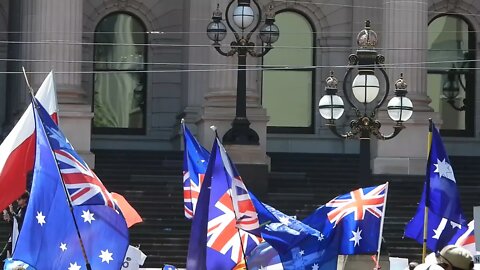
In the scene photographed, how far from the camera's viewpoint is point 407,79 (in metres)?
36.0

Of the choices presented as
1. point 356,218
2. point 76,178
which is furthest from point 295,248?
point 356,218

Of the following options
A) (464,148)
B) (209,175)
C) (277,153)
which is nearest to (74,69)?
(277,153)

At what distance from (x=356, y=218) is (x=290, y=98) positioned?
19835 mm

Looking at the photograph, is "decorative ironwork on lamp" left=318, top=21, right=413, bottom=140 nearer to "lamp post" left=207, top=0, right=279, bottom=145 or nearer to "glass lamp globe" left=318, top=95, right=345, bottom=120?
"glass lamp globe" left=318, top=95, right=345, bottom=120

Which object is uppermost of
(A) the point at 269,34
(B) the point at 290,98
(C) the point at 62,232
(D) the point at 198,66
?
(A) the point at 269,34

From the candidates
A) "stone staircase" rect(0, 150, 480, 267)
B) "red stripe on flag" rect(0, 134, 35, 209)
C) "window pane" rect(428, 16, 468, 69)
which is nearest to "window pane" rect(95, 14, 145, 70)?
"stone staircase" rect(0, 150, 480, 267)

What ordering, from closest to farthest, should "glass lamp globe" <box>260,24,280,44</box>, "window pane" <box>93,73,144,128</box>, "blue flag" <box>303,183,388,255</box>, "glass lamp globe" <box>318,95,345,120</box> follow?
1. "blue flag" <box>303,183,388,255</box>
2. "glass lamp globe" <box>318,95,345,120</box>
3. "glass lamp globe" <box>260,24,280,44</box>
4. "window pane" <box>93,73,144,128</box>

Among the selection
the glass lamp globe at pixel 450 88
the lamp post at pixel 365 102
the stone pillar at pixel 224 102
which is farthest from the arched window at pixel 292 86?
the lamp post at pixel 365 102

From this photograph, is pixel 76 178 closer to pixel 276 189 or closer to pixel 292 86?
pixel 276 189

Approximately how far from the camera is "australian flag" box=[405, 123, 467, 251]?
20.5 metres

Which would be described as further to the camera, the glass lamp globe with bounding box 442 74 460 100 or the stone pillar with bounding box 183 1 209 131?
the glass lamp globe with bounding box 442 74 460 100

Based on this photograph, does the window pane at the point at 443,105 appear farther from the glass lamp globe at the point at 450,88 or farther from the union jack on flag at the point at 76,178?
the union jack on flag at the point at 76,178

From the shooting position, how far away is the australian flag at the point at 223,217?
17.1m

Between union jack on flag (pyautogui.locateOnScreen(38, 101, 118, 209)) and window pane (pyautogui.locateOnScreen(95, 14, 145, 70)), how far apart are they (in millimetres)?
23855
